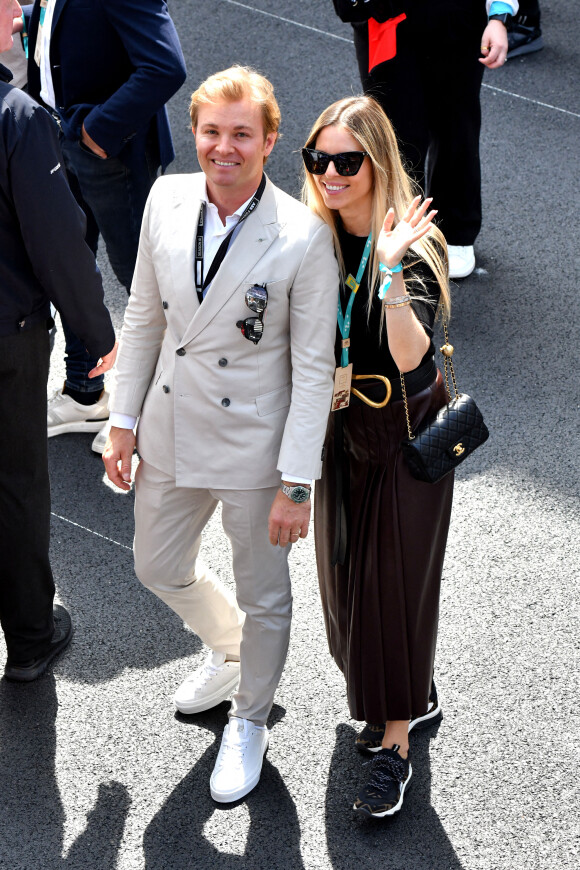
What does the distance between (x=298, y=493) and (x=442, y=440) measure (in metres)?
0.39

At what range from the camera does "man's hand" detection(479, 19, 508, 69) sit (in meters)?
4.67

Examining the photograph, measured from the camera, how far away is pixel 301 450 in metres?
2.65

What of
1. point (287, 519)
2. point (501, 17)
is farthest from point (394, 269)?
point (501, 17)

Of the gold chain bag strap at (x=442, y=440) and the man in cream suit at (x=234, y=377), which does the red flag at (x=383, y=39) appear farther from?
the gold chain bag strap at (x=442, y=440)

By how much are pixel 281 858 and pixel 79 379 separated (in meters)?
2.24

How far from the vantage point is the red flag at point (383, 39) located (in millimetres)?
4750

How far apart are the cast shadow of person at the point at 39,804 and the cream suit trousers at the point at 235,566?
1.54 feet

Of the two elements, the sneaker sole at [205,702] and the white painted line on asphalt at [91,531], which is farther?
the white painted line on asphalt at [91,531]

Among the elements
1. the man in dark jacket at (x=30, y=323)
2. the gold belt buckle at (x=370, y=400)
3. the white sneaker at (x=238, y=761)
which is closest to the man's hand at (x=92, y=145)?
the man in dark jacket at (x=30, y=323)

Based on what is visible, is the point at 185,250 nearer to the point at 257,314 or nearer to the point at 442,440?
the point at 257,314

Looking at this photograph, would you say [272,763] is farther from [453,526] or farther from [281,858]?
[453,526]

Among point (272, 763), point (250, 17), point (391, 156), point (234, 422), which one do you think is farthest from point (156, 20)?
point (250, 17)

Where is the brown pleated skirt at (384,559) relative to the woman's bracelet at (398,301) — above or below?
below

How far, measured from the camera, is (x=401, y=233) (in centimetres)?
254
